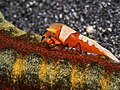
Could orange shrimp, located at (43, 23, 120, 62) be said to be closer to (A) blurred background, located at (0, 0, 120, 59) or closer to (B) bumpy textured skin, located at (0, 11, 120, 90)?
(B) bumpy textured skin, located at (0, 11, 120, 90)

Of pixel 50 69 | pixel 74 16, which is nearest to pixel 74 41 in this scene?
pixel 50 69

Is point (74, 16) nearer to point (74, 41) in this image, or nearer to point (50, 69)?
point (74, 41)

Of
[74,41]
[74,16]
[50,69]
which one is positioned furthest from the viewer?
[74,16]

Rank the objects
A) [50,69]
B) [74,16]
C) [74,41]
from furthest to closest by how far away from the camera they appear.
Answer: [74,16], [74,41], [50,69]

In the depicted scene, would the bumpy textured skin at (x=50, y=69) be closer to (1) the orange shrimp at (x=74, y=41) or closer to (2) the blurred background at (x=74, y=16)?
(1) the orange shrimp at (x=74, y=41)

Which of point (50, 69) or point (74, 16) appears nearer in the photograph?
point (50, 69)

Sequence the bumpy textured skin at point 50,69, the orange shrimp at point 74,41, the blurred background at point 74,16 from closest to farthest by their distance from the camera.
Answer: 1. the bumpy textured skin at point 50,69
2. the orange shrimp at point 74,41
3. the blurred background at point 74,16

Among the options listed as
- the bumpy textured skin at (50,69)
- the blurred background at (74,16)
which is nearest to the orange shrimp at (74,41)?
the bumpy textured skin at (50,69)
